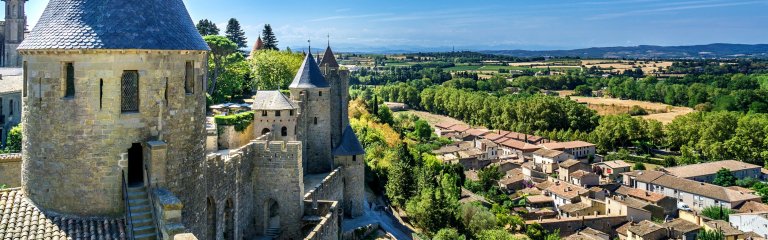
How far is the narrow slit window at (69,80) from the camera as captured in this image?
9.51m

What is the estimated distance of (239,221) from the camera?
17.5 metres

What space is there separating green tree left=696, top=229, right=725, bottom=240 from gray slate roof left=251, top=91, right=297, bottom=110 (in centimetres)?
3699

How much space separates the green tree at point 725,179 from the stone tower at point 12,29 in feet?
233

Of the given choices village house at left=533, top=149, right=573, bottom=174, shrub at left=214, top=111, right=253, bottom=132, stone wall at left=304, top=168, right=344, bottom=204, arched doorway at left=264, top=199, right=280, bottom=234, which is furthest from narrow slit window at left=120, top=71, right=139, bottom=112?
village house at left=533, top=149, right=573, bottom=174

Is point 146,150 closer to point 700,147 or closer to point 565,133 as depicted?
point 700,147

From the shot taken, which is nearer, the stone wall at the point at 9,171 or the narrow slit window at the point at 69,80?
the narrow slit window at the point at 69,80

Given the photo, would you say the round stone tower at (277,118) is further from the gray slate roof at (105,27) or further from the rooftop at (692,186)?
the rooftop at (692,186)

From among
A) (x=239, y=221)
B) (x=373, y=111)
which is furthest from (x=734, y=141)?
(x=239, y=221)

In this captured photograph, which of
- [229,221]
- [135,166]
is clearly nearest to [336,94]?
[229,221]

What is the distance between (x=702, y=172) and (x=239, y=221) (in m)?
68.0

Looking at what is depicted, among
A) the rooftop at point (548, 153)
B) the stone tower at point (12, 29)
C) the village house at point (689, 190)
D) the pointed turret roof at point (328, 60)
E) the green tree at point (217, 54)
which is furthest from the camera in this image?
the rooftop at point (548, 153)

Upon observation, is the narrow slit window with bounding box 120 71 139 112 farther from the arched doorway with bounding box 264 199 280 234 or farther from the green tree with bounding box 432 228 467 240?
the green tree with bounding box 432 228 467 240

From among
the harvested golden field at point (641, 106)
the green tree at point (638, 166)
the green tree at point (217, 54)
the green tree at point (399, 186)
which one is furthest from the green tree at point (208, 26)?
the harvested golden field at point (641, 106)

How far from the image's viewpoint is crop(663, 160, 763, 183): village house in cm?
7062
